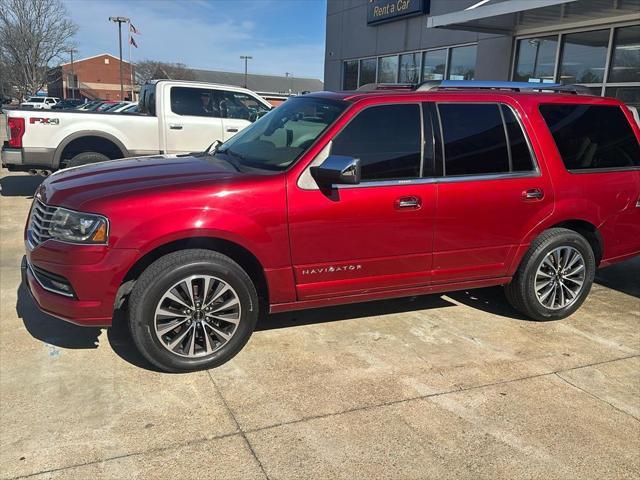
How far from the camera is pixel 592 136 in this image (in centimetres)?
477

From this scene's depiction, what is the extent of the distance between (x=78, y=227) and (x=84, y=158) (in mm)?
5771

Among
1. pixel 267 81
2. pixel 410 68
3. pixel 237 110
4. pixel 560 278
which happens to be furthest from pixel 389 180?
pixel 267 81

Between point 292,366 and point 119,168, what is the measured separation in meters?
1.91

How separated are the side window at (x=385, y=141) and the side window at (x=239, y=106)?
566 cm

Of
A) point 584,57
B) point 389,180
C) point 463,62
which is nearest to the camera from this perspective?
point 389,180

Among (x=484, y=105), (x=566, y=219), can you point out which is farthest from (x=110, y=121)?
(x=566, y=219)

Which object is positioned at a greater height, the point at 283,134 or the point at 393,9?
the point at 393,9

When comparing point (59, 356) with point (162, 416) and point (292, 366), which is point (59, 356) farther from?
point (292, 366)

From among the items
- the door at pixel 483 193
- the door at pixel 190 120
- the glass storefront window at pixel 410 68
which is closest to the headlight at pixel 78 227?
the door at pixel 483 193

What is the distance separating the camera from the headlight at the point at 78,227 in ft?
10.8

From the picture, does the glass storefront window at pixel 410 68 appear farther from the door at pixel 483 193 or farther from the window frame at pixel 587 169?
the door at pixel 483 193

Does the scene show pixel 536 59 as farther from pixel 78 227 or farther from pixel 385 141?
pixel 78 227

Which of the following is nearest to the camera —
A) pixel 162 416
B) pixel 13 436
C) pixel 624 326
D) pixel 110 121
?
pixel 13 436

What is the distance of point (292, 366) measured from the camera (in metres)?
3.81
